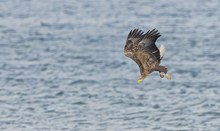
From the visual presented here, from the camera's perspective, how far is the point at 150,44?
15727 mm

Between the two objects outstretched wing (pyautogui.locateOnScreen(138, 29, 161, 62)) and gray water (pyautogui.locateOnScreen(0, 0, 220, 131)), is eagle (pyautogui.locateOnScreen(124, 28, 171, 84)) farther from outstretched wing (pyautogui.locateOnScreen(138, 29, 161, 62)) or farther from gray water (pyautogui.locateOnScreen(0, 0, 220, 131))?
gray water (pyautogui.locateOnScreen(0, 0, 220, 131))

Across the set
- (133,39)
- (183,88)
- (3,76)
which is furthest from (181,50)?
(133,39)

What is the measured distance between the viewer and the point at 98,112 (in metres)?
25.4

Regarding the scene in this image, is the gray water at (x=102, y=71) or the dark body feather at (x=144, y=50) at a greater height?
the dark body feather at (x=144, y=50)

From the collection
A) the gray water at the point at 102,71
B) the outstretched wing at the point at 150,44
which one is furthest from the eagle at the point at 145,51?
the gray water at the point at 102,71

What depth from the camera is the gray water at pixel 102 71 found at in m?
24.7

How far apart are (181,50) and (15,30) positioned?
9.22 m

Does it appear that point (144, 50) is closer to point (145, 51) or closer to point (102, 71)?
point (145, 51)

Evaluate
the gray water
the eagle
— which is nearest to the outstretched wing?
the eagle

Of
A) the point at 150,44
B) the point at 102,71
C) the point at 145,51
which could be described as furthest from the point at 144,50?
the point at 102,71

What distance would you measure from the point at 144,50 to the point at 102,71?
15.1m

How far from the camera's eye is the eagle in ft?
51.2

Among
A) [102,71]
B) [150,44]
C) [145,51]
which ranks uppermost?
[150,44]

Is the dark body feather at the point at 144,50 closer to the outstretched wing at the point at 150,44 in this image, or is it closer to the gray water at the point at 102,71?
the outstretched wing at the point at 150,44
